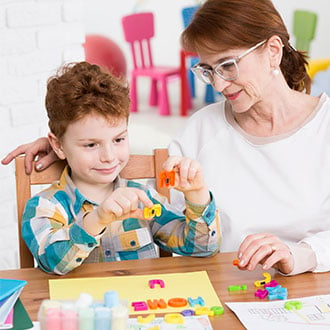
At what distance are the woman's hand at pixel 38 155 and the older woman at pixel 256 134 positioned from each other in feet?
1.15

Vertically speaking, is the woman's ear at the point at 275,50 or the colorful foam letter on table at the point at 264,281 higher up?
the woman's ear at the point at 275,50

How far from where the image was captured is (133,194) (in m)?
1.45

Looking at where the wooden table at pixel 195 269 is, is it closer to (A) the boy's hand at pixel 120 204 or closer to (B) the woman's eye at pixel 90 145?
(A) the boy's hand at pixel 120 204

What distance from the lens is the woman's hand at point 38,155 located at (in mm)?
1774

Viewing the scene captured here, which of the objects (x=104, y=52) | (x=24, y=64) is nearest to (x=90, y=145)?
(x=24, y=64)

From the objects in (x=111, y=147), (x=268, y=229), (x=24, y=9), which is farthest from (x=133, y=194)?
(x=24, y=9)

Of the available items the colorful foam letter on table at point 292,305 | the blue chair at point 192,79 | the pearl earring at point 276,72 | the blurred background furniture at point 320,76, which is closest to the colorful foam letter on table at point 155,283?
the colorful foam letter on table at point 292,305

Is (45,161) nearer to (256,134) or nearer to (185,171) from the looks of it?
(185,171)

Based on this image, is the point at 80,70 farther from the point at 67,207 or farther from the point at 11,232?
the point at 11,232

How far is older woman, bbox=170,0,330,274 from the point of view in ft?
6.07

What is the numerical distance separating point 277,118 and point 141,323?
2.68 ft

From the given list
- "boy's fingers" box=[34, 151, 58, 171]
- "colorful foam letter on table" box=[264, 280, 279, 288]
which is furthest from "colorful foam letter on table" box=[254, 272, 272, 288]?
"boy's fingers" box=[34, 151, 58, 171]

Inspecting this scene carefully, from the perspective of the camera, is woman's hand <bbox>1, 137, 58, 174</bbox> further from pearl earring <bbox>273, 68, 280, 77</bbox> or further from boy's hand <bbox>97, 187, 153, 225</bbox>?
pearl earring <bbox>273, 68, 280, 77</bbox>

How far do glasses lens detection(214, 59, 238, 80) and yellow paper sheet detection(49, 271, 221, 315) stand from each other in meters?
0.53
